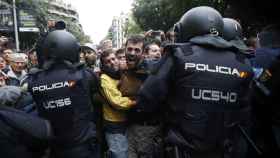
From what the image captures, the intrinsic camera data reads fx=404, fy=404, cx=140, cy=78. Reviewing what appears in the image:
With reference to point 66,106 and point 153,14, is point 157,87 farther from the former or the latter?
point 153,14

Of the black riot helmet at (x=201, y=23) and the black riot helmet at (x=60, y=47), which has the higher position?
the black riot helmet at (x=201, y=23)

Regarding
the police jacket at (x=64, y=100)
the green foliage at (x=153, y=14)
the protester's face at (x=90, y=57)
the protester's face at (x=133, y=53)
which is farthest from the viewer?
the green foliage at (x=153, y=14)

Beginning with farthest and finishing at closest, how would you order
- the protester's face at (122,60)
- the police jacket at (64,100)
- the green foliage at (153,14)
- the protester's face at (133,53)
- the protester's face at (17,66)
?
the green foliage at (153,14) < the protester's face at (17,66) < the protester's face at (122,60) < the protester's face at (133,53) < the police jacket at (64,100)

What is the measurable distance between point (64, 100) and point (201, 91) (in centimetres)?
128

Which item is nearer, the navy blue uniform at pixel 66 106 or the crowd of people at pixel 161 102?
the crowd of people at pixel 161 102

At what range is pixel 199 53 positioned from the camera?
3145 millimetres

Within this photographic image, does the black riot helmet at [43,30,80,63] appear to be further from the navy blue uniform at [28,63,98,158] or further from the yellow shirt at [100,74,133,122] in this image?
the yellow shirt at [100,74,133,122]

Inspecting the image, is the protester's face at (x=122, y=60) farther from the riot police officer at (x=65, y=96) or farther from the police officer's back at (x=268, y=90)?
the police officer's back at (x=268, y=90)

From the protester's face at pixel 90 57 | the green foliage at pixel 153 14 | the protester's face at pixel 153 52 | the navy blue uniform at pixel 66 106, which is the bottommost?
the navy blue uniform at pixel 66 106

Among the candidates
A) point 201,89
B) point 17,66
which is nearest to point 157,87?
point 201,89

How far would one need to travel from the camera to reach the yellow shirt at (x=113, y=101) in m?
3.86

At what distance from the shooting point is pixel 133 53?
4332 mm

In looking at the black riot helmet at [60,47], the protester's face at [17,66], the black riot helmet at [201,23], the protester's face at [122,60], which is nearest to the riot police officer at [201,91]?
the black riot helmet at [201,23]

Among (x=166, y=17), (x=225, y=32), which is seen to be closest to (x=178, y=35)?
(x=225, y=32)
